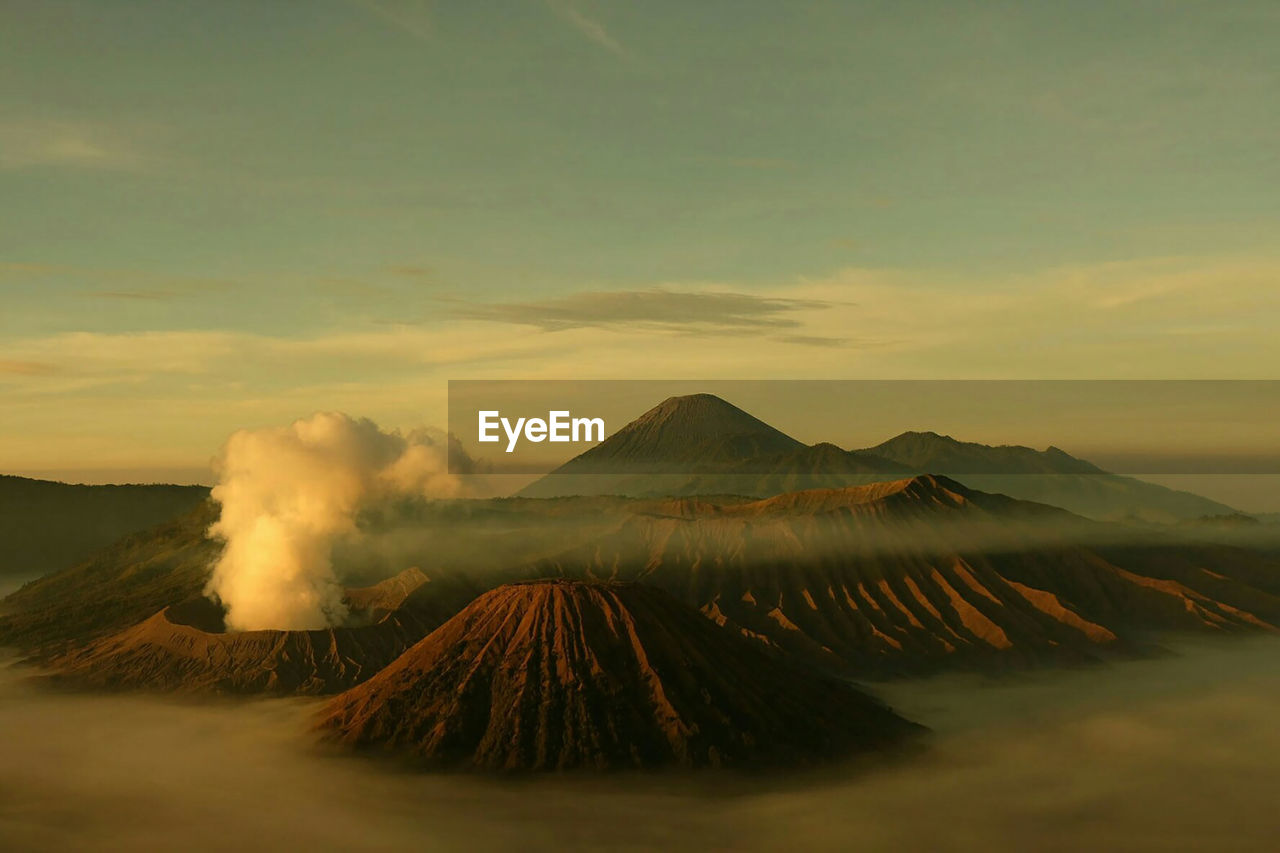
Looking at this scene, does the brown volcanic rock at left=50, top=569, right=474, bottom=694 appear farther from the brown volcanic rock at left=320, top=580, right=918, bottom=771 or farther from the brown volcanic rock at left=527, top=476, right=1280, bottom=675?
the brown volcanic rock at left=527, top=476, right=1280, bottom=675

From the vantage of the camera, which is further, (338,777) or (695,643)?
(695,643)

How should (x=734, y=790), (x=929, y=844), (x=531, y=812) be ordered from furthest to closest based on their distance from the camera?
(x=734, y=790) < (x=531, y=812) < (x=929, y=844)

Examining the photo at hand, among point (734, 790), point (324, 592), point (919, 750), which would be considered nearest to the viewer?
point (734, 790)

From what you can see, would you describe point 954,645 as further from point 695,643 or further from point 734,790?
point 734,790

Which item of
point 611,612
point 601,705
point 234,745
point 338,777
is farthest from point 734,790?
point 234,745

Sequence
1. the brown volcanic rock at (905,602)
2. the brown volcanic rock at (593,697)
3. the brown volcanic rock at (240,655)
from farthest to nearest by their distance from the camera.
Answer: the brown volcanic rock at (905,602)
the brown volcanic rock at (240,655)
the brown volcanic rock at (593,697)

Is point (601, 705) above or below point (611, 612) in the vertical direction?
below

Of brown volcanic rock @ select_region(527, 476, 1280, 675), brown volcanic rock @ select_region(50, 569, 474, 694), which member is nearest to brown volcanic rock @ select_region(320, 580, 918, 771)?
brown volcanic rock @ select_region(50, 569, 474, 694)

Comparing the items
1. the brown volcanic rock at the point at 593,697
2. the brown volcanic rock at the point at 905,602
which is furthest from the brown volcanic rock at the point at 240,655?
the brown volcanic rock at the point at 905,602

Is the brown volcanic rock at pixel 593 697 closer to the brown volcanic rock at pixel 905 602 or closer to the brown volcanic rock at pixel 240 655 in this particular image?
the brown volcanic rock at pixel 240 655
